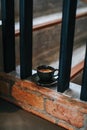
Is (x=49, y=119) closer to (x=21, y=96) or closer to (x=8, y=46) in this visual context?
(x=21, y=96)

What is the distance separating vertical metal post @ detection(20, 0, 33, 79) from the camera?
4.53ft

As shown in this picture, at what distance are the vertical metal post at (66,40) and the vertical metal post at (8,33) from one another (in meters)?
0.43

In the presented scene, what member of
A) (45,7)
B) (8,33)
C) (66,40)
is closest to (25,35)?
(8,33)

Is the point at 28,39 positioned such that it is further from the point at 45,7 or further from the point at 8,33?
the point at 45,7

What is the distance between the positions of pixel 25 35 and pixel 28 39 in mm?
42

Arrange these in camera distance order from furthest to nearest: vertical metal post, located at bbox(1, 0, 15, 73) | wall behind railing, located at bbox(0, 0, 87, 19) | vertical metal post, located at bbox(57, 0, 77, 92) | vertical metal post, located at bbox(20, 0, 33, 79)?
1. wall behind railing, located at bbox(0, 0, 87, 19)
2. vertical metal post, located at bbox(1, 0, 15, 73)
3. vertical metal post, located at bbox(20, 0, 33, 79)
4. vertical metal post, located at bbox(57, 0, 77, 92)

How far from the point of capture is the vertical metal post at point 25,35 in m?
1.38

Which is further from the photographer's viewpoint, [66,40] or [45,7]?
[45,7]

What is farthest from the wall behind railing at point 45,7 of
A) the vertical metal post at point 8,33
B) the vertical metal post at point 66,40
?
the vertical metal post at point 66,40

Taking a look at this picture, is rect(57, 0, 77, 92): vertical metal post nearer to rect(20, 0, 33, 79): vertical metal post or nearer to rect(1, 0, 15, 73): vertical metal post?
rect(20, 0, 33, 79): vertical metal post

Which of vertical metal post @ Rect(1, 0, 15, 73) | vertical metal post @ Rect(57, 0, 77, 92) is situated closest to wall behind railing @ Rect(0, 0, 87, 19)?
vertical metal post @ Rect(1, 0, 15, 73)

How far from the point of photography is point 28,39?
1.48 metres

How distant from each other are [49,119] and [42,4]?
2.43m

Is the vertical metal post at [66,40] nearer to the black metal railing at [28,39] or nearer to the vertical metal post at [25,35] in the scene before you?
the black metal railing at [28,39]
